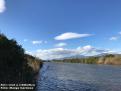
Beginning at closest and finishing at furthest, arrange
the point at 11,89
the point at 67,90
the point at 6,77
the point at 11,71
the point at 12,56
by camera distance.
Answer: the point at 11,89
the point at 6,77
the point at 11,71
the point at 12,56
the point at 67,90

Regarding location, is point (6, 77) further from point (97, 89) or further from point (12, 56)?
point (97, 89)

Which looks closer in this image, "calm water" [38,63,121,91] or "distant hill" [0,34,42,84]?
"distant hill" [0,34,42,84]

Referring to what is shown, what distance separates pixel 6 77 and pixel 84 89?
1592 cm

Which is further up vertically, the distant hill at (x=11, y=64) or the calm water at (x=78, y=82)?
the distant hill at (x=11, y=64)

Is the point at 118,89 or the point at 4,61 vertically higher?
the point at 4,61

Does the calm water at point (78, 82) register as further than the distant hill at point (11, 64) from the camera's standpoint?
Yes

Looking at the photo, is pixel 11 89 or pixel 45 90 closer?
pixel 11 89

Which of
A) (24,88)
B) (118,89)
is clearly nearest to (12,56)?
(24,88)

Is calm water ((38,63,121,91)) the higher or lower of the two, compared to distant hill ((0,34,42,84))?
lower

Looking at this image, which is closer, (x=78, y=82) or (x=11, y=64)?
(x=11, y=64)

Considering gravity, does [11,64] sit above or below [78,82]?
above

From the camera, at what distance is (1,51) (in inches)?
1368

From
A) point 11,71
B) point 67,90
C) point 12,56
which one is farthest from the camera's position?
point 67,90

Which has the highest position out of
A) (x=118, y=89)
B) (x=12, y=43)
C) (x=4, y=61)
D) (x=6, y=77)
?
(x=12, y=43)
